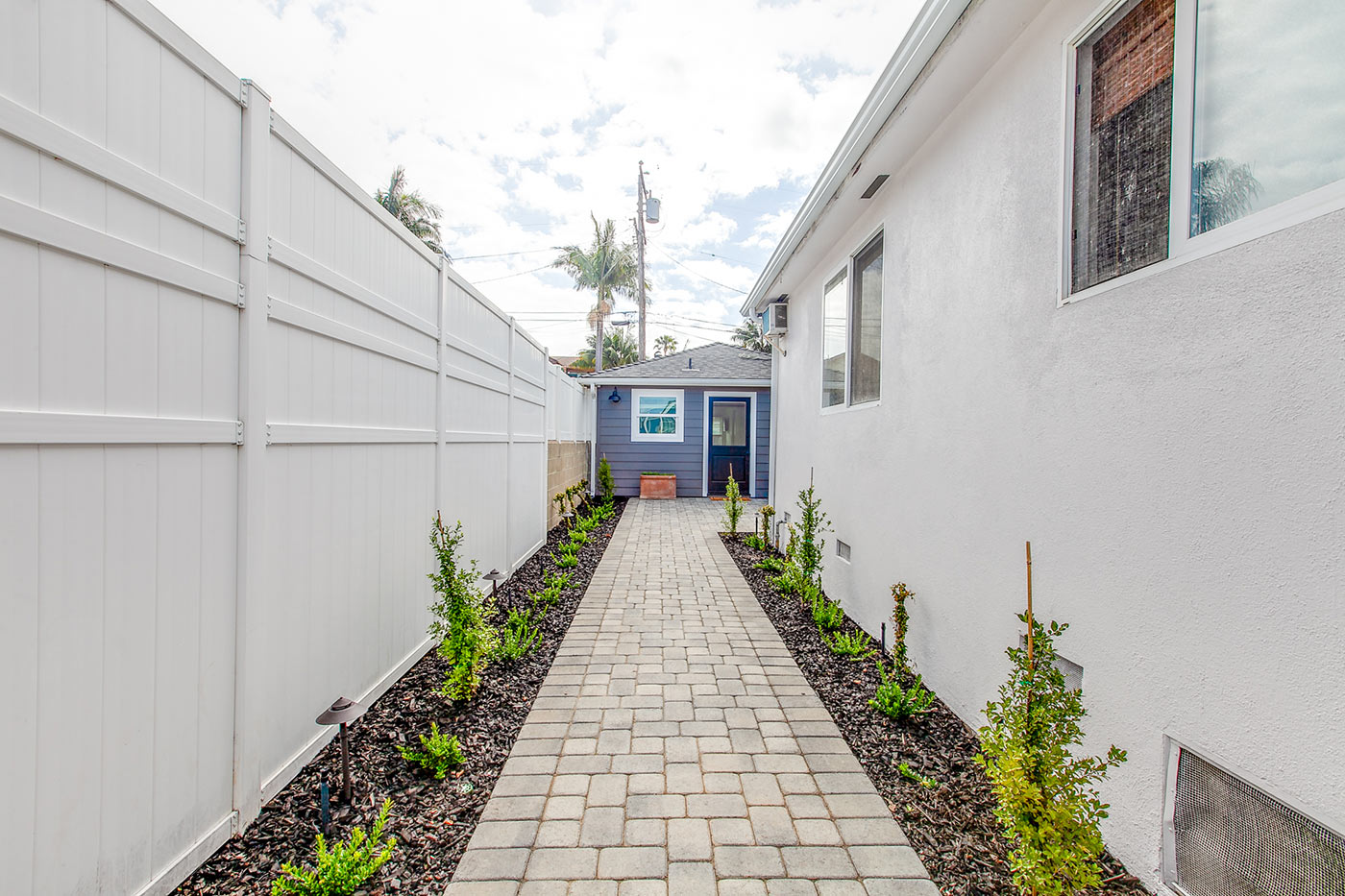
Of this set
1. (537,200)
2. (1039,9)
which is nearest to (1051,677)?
(1039,9)

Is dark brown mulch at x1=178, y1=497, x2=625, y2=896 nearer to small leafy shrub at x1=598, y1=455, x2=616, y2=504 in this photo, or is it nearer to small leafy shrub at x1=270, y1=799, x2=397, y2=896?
small leafy shrub at x1=270, y1=799, x2=397, y2=896

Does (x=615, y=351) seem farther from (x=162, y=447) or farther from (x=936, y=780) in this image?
(x=162, y=447)

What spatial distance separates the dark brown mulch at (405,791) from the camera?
1.74 metres

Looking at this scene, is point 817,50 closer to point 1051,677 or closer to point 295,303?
point 295,303

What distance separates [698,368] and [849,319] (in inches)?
310

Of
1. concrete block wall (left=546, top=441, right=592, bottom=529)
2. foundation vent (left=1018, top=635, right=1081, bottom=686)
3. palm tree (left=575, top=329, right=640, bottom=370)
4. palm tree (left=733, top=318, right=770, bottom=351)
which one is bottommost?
foundation vent (left=1018, top=635, right=1081, bottom=686)

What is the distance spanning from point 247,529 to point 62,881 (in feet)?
2.99

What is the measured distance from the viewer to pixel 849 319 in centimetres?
466

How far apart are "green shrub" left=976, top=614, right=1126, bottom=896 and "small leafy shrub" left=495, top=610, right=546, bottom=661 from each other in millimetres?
2593

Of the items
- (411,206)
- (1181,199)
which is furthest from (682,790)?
(411,206)

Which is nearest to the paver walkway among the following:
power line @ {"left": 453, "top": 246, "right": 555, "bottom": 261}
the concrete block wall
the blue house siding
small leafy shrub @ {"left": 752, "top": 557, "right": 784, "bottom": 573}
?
small leafy shrub @ {"left": 752, "top": 557, "right": 784, "bottom": 573}

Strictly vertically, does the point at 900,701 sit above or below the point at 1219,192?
below

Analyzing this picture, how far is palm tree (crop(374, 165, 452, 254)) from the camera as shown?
18500 mm

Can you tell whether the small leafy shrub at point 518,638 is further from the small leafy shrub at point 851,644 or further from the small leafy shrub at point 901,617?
the small leafy shrub at point 901,617
